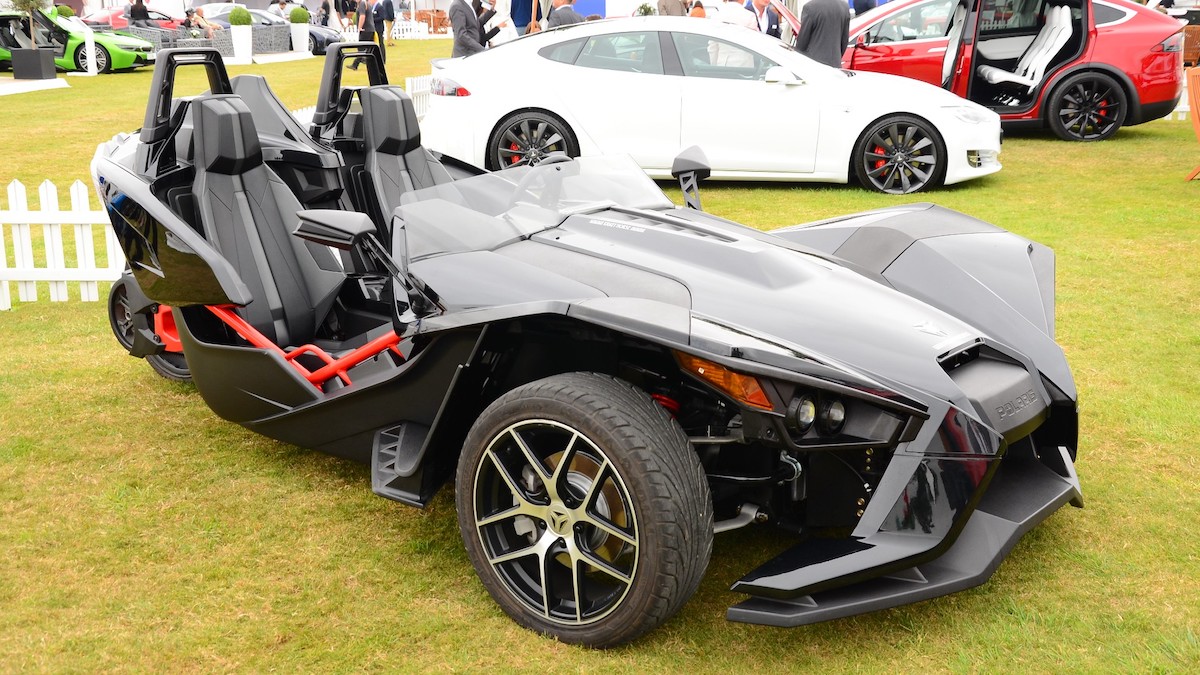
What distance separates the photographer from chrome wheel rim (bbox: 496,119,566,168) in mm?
9648

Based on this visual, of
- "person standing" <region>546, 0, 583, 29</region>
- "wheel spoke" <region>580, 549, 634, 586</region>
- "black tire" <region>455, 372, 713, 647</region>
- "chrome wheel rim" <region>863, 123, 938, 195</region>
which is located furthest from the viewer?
"person standing" <region>546, 0, 583, 29</region>

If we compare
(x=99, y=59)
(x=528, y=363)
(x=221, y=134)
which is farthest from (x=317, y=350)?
(x=99, y=59)

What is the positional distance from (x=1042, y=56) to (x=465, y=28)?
21.4 ft

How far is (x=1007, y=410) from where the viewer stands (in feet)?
9.29

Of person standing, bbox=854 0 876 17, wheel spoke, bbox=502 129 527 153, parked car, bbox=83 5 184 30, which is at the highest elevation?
parked car, bbox=83 5 184 30

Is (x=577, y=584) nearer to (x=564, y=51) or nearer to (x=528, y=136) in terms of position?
(x=528, y=136)

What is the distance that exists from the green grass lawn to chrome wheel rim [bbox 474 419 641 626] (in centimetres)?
14

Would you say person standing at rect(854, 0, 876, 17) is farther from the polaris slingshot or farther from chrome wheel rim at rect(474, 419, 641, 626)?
chrome wheel rim at rect(474, 419, 641, 626)

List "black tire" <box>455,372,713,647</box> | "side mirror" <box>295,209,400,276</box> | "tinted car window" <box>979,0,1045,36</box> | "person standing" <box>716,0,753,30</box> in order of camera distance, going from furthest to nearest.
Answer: "person standing" <box>716,0,753,30</box>
"tinted car window" <box>979,0,1045,36</box>
"side mirror" <box>295,209,400,276</box>
"black tire" <box>455,372,713,647</box>

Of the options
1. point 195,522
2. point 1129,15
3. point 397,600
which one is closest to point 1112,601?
point 397,600

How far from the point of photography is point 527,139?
31.7 feet

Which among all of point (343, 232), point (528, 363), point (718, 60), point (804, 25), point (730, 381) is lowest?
point (528, 363)

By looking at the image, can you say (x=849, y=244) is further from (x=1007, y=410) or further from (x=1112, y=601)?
(x=1112, y=601)

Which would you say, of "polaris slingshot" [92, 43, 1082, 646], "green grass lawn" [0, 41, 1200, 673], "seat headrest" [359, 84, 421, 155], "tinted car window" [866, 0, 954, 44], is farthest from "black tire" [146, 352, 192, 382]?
"tinted car window" [866, 0, 954, 44]
